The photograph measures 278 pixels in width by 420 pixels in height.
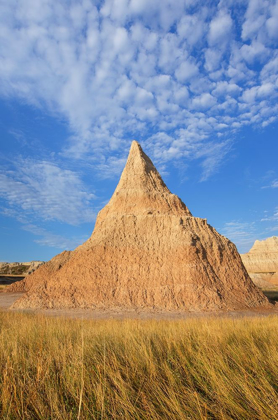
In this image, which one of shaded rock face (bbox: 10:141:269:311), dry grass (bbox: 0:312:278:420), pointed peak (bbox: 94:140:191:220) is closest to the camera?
dry grass (bbox: 0:312:278:420)

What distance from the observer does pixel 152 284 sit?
72.2ft

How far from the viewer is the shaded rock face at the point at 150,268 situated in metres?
21.2

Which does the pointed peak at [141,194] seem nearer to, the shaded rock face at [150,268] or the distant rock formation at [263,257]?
the shaded rock face at [150,268]

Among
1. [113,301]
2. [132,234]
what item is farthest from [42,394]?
[132,234]

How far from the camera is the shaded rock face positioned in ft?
69.7

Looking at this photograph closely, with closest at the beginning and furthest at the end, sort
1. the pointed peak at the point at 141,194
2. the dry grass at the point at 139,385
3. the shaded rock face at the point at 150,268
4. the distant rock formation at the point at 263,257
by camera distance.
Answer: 1. the dry grass at the point at 139,385
2. the shaded rock face at the point at 150,268
3. the pointed peak at the point at 141,194
4. the distant rock formation at the point at 263,257

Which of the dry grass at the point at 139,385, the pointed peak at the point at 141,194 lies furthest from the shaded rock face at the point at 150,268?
the dry grass at the point at 139,385

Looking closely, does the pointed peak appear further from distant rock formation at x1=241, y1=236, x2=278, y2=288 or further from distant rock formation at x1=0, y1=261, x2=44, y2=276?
distant rock formation at x1=0, y1=261, x2=44, y2=276

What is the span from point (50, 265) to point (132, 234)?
13.9m

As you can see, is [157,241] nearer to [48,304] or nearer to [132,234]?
[132,234]

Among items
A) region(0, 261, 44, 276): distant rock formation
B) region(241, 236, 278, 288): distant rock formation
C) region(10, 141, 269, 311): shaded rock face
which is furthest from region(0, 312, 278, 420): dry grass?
region(0, 261, 44, 276): distant rock formation

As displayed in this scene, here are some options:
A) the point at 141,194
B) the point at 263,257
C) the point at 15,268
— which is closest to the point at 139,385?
the point at 141,194

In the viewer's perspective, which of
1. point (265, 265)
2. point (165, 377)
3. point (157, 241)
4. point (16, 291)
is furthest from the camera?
point (265, 265)

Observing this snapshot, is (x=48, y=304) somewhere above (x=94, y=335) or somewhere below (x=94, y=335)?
above
